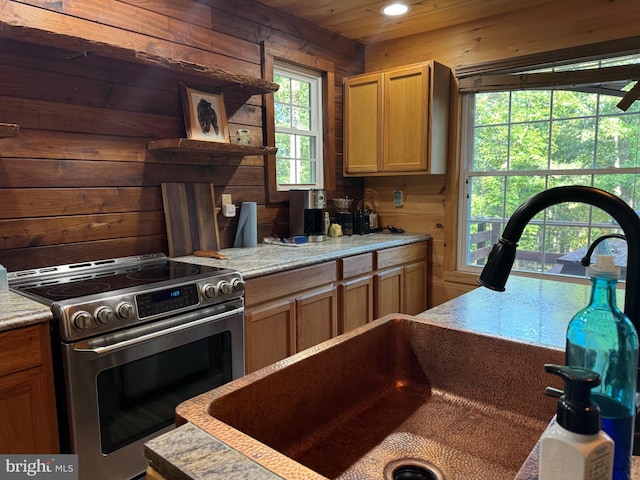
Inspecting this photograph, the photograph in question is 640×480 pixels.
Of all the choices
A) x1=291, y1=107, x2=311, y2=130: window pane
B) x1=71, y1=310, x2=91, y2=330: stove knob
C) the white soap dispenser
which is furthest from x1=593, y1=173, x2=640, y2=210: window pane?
the white soap dispenser

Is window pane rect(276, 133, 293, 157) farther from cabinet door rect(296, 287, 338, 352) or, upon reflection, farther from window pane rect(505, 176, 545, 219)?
window pane rect(505, 176, 545, 219)

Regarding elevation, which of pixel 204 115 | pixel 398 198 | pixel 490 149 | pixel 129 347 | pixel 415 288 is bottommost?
pixel 415 288

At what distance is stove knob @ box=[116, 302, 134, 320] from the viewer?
1.69 m

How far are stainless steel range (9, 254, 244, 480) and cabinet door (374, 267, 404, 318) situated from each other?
49.9 inches

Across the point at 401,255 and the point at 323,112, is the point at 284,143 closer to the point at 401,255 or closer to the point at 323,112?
the point at 323,112

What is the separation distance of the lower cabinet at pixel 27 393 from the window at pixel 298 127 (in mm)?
2075

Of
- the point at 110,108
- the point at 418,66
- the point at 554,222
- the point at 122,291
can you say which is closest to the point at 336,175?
the point at 418,66

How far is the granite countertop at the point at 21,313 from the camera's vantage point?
56.6 inches

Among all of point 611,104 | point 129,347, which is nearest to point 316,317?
point 129,347

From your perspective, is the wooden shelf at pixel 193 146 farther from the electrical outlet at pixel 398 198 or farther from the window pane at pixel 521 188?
the window pane at pixel 521 188

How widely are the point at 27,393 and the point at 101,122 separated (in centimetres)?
136

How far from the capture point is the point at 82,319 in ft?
5.16

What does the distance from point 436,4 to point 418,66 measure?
0.42m

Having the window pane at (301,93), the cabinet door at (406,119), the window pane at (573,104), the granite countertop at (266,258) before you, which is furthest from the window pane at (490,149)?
the window pane at (301,93)
